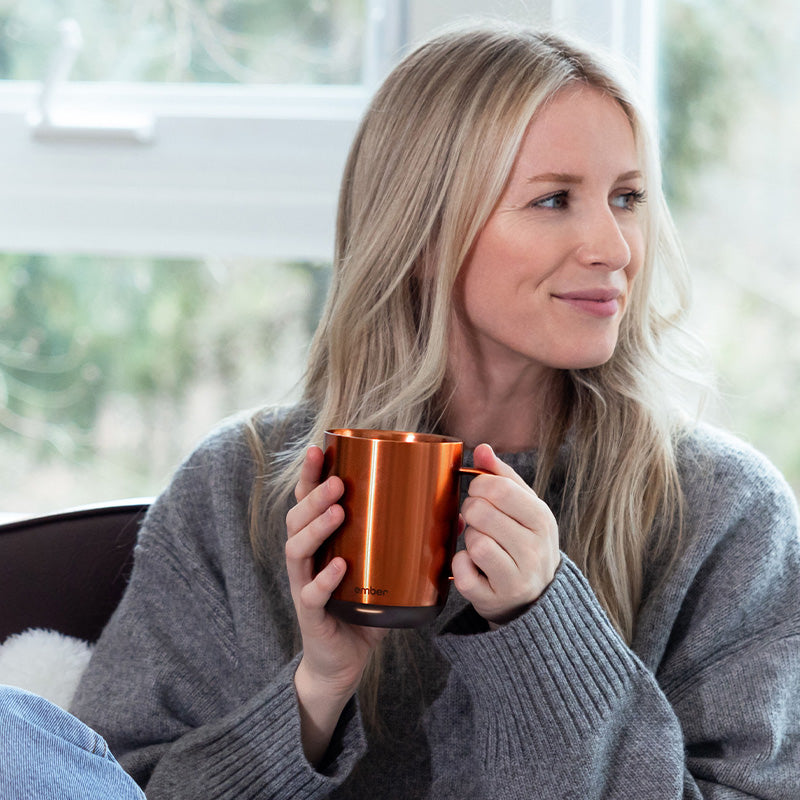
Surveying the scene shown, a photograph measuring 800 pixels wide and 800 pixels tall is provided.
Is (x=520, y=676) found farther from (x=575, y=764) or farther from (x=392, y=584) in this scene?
(x=392, y=584)

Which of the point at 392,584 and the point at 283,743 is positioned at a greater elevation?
the point at 392,584

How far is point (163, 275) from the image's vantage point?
2014 millimetres

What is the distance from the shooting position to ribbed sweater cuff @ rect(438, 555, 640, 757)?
3.39 ft

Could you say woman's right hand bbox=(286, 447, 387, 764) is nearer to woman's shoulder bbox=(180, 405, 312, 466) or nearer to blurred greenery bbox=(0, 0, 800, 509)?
woman's shoulder bbox=(180, 405, 312, 466)

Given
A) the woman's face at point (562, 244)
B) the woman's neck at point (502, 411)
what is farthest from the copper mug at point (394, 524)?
the woman's neck at point (502, 411)

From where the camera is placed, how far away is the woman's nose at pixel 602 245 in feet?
4.00

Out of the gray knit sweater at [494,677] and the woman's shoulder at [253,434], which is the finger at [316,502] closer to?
the gray knit sweater at [494,677]

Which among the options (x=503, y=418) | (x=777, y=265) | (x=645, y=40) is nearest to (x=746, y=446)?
(x=503, y=418)

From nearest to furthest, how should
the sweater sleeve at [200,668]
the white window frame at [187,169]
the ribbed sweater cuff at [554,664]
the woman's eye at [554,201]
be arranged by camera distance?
the ribbed sweater cuff at [554,664]
the sweater sleeve at [200,668]
the woman's eye at [554,201]
the white window frame at [187,169]

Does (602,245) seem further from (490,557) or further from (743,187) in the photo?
(743,187)

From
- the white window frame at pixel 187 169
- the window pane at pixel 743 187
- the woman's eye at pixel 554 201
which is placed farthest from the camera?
the white window frame at pixel 187 169

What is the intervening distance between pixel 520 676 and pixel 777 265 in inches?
41.4

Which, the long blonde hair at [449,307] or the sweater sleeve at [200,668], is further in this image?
the long blonde hair at [449,307]

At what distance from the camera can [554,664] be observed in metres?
1.04
